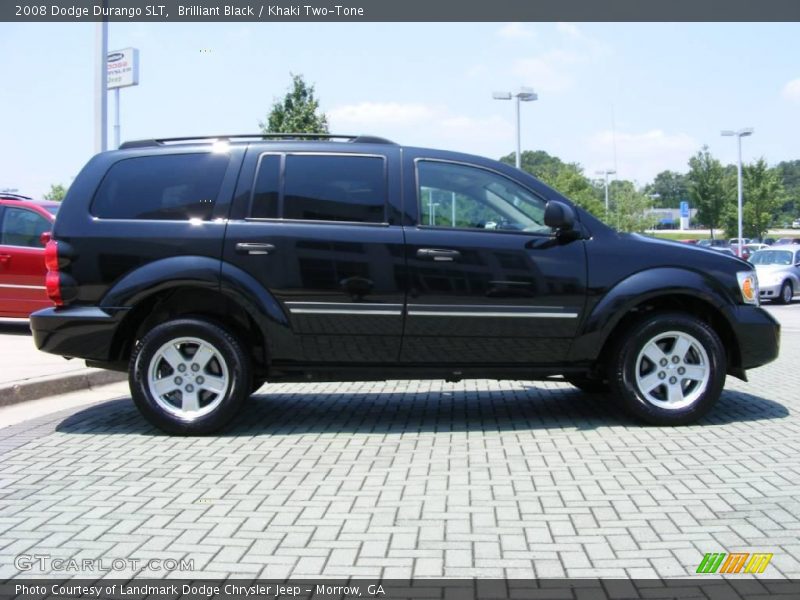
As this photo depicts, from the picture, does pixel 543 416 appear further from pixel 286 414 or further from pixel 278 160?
pixel 278 160

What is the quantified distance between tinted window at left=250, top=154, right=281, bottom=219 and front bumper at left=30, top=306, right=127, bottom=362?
1.17 metres

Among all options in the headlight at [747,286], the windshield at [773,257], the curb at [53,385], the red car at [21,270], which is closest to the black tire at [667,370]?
the headlight at [747,286]

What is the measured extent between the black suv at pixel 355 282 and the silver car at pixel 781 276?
1730 cm

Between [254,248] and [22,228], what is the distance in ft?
23.8

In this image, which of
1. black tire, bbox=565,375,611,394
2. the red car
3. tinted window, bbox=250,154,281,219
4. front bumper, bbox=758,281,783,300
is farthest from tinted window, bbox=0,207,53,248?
front bumper, bbox=758,281,783,300

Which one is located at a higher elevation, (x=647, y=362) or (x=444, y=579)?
(x=647, y=362)

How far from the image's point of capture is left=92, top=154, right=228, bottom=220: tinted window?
5.59m

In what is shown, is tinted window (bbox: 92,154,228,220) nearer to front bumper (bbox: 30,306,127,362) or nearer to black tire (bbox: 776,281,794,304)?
front bumper (bbox: 30,306,127,362)

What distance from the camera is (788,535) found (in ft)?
11.6

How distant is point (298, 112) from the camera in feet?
72.8

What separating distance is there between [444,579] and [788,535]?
5.29ft

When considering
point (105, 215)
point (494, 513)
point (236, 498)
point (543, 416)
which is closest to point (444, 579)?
point (494, 513)

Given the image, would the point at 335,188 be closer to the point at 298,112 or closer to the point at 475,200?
the point at 475,200

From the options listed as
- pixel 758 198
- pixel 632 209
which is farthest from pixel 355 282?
pixel 632 209
